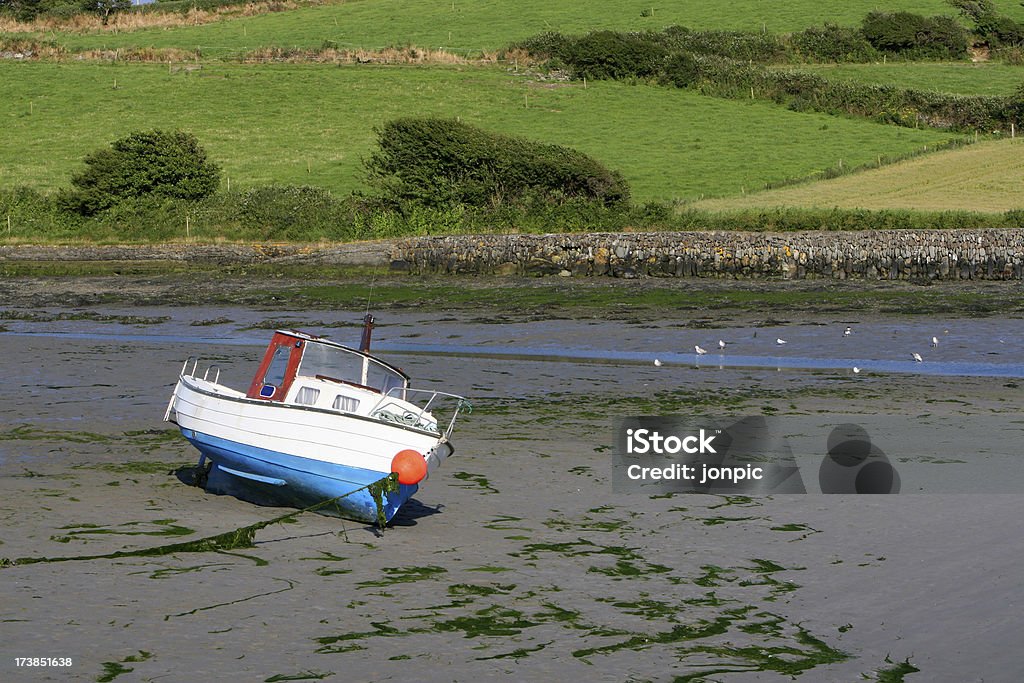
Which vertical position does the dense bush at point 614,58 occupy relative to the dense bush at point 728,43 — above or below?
below

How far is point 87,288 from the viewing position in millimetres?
A: 42156

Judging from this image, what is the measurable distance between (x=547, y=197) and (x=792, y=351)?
28.5 meters

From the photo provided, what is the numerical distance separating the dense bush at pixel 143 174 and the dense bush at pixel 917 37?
56.6 metres

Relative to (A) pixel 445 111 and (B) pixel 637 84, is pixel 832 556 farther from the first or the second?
(B) pixel 637 84

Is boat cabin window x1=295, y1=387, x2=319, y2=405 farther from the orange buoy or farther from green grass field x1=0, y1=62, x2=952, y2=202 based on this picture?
green grass field x1=0, y1=62, x2=952, y2=202

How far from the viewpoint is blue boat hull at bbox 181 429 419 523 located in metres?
14.2

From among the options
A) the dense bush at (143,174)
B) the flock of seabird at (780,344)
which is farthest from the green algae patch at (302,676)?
the dense bush at (143,174)

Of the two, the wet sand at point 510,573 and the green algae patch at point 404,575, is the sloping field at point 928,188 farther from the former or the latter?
the green algae patch at point 404,575

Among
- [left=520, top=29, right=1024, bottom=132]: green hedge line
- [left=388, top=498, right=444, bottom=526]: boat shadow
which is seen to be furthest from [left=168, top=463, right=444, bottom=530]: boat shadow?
[left=520, top=29, right=1024, bottom=132]: green hedge line

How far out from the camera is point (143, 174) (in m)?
57.5

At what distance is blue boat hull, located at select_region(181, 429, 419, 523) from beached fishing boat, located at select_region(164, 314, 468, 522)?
12 mm

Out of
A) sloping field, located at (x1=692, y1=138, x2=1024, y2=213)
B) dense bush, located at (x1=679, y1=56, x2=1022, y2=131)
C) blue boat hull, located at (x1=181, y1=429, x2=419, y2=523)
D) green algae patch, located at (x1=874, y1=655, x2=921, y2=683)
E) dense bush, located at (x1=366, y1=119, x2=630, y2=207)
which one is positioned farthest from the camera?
dense bush, located at (x1=679, y1=56, x2=1022, y2=131)

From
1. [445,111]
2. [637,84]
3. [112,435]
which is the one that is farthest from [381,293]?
[637,84]

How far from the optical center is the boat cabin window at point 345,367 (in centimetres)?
1595
